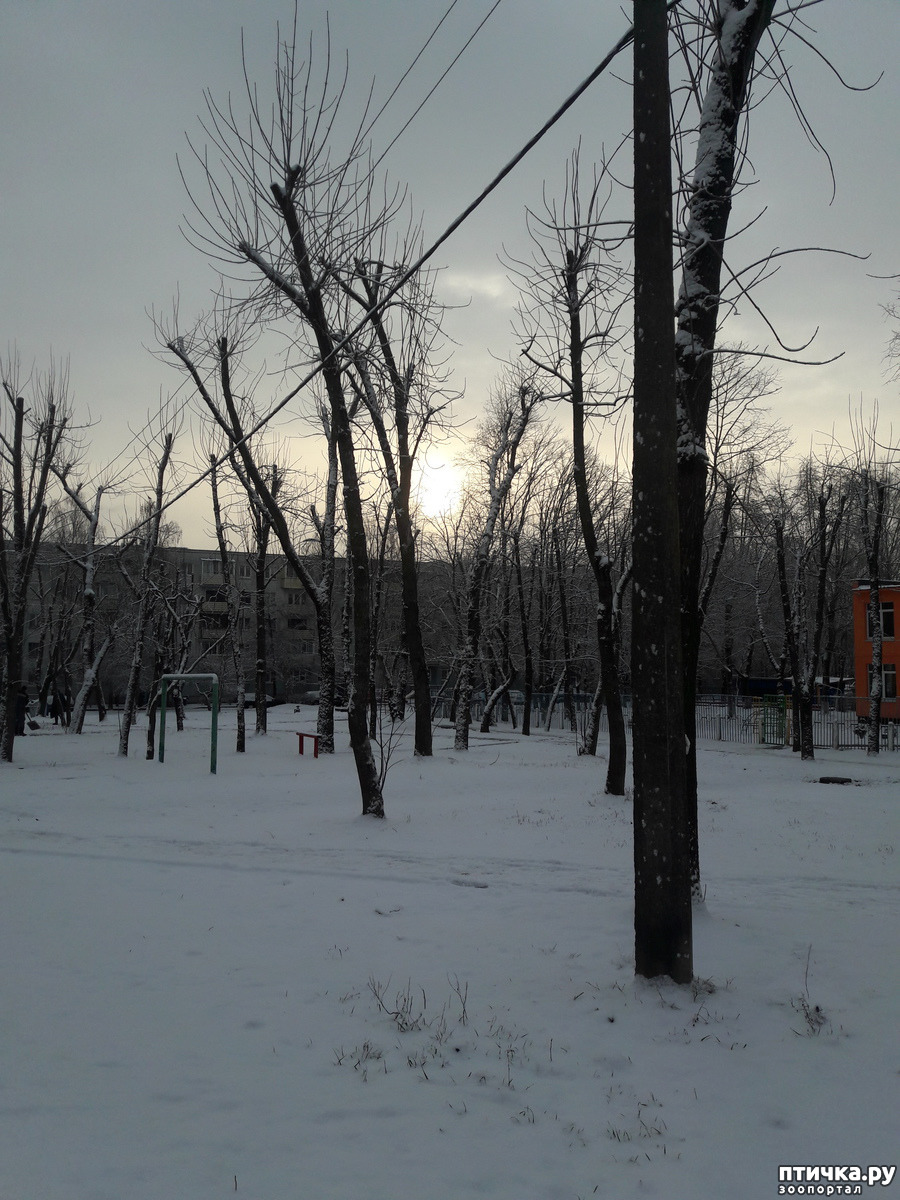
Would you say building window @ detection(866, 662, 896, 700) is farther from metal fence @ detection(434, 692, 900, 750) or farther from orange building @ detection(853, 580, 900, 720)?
metal fence @ detection(434, 692, 900, 750)

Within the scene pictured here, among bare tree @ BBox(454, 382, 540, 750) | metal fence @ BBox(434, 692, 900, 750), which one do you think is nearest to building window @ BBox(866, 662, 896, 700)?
metal fence @ BBox(434, 692, 900, 750)

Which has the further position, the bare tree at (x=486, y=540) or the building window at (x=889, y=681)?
the building window at (x=889, y=681)

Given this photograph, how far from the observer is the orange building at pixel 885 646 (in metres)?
34.8

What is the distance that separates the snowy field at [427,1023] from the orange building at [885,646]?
1100 inches

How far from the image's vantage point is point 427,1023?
4598 millimetres

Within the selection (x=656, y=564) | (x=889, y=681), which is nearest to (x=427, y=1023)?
(x=656, y=564)

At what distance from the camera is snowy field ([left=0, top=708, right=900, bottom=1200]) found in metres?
3.28

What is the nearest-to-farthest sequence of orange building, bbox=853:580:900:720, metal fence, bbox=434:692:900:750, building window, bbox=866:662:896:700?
metal fence, bbox=434:692:900:750, orange building, bbox=853:580:900:720, building window, bbox=866:662:896:700

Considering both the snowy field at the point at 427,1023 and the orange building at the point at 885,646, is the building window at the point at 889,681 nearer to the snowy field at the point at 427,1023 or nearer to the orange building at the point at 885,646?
the orange building at the point at 885,646

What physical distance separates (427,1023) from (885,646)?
119 ft

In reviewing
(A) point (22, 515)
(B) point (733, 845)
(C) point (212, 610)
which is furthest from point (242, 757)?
(C) point (212, 610)

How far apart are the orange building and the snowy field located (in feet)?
91.7

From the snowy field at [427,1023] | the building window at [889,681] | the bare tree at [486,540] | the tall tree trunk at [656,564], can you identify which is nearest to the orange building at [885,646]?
the building window at [889,681]

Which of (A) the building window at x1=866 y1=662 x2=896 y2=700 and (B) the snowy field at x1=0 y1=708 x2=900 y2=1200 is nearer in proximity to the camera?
(B) the snowy field at x1=0 y1=708 x2=900 y2=1200
